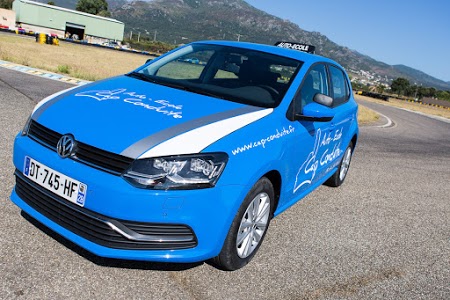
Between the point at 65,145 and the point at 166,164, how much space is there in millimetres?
679

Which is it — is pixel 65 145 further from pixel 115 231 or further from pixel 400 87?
pixel 400 87

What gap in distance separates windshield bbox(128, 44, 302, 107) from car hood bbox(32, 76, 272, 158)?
249 mm

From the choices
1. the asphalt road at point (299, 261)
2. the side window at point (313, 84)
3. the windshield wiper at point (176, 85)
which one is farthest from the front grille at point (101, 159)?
the side window at point (313, 84)

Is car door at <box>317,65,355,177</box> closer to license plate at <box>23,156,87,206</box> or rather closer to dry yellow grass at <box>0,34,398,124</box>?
license plate at <box>23,156,87,206</box>

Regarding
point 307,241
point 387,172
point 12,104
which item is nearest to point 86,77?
point 12,104

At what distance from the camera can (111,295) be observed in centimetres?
267

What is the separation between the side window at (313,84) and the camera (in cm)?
388

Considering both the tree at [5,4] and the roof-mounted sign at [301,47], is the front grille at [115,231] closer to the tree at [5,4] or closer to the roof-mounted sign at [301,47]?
the roof-mounted sign at [301,47]

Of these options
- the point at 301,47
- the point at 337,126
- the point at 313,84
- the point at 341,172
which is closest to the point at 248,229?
the point at 313,84

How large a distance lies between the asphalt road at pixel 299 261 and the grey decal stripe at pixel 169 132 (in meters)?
0.91

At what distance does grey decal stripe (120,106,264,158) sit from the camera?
102 inches

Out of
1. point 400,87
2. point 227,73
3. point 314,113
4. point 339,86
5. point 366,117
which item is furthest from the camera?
point 400,87

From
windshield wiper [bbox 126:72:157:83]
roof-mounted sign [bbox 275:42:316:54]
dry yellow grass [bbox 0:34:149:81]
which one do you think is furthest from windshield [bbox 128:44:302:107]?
dry yellow grass [bbox 0:34:149:81]

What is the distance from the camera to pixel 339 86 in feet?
17.4
